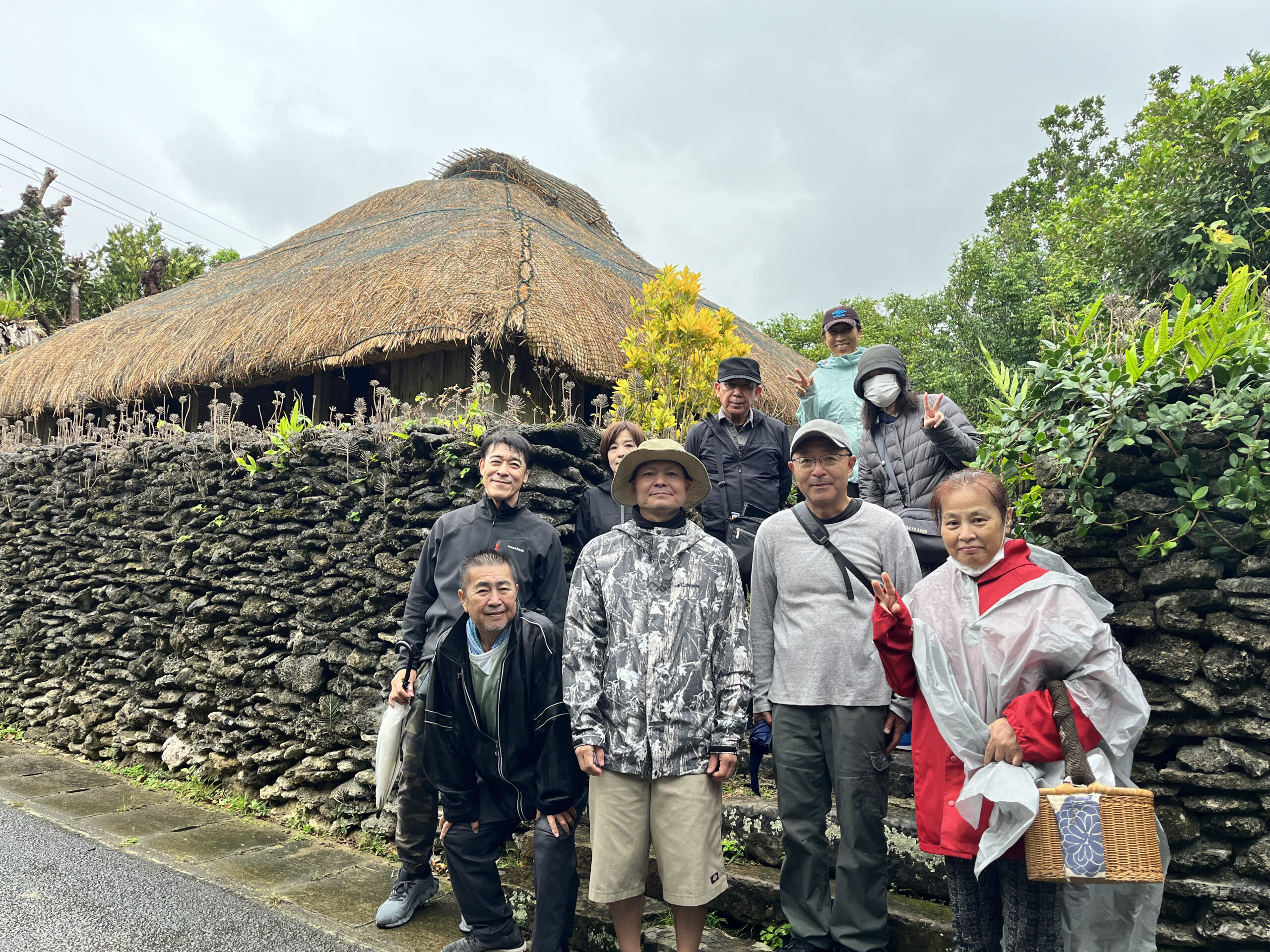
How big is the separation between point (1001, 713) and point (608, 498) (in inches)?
83.6

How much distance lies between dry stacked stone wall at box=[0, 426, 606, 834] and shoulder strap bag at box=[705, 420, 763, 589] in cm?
92

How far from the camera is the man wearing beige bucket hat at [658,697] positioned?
2.51m

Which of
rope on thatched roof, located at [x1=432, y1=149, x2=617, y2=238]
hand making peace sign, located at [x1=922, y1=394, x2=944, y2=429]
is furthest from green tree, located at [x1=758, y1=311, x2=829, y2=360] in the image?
hand making peace sign, located at [x1=922, y1=394, x2=944, y2=429]

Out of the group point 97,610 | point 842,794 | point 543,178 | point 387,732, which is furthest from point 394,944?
point 543,178

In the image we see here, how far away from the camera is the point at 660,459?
282 centimetres

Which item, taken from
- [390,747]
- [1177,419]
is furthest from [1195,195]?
[390,747]

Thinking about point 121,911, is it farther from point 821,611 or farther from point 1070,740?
point 1070,740

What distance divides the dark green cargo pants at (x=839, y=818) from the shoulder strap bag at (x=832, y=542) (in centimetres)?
41

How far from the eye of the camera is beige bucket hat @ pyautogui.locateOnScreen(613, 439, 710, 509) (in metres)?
2.80

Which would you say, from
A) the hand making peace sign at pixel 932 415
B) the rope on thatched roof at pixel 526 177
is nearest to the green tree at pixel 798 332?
the rope on thatched roof at pixel 526 177

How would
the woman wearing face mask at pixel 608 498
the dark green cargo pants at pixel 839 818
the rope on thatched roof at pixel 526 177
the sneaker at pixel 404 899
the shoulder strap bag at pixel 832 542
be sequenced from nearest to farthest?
the dark green cargo pants at pixel 839 818
the shoulder strap bag at pixel 832 542
the sneaker at pixel 404 899
the woman wearing face mask at pixel 608 498
the rope on thatched roof at pixel 526 177

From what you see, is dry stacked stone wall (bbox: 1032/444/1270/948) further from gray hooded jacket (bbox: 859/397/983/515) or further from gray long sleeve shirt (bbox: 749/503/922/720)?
gray long sleeve shirt (bbox: 749/503/922/720)

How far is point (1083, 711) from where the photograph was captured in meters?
2.08

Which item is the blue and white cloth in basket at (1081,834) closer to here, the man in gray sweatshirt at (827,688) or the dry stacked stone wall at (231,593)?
the man in gray sweatshirt at (827,688)
